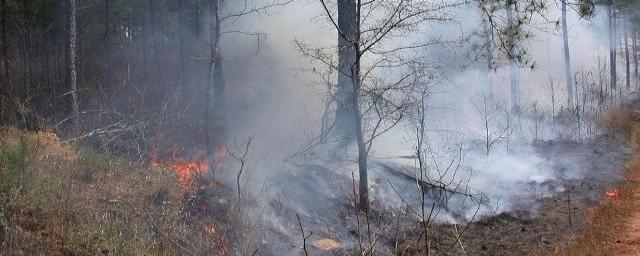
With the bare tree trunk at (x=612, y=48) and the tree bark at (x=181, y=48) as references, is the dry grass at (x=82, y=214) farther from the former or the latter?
the bare tree trunk at (x=612, y=48)

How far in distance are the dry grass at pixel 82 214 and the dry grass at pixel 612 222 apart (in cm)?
448

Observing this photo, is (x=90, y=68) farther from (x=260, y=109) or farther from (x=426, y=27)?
(x=426, y=27)

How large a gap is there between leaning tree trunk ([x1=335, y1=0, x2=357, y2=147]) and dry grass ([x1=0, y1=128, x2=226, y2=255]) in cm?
317

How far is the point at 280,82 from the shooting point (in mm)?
15078

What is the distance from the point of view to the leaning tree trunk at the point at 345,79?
7961 mm

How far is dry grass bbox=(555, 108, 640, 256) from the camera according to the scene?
255 inches

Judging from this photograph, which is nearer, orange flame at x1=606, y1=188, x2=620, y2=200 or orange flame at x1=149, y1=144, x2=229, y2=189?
orange flame at x1=149, y1=144, x2=229, y2=189

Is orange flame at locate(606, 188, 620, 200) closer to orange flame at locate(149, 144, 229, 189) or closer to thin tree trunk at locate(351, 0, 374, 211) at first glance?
thin tree trunk at locate(351, 0, 374, 211)

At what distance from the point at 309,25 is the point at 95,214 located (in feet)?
31.3

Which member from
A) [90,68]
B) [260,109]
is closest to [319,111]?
[260,109]

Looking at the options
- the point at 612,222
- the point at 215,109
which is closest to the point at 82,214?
the point at 612,222

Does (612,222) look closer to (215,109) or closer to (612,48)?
(215,109)

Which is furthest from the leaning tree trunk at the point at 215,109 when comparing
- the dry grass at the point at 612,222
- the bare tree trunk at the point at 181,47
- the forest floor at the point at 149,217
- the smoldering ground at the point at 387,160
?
the dry grass at the point at 612,222

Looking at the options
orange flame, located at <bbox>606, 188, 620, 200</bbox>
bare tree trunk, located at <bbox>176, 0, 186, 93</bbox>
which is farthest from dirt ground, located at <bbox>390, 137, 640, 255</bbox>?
bare tree trunk, located at <bbox>176, 0, 186, 93</bbox>
